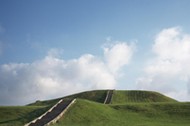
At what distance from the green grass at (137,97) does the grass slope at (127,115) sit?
25154mm

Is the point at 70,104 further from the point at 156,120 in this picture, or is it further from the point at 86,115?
the point at 156,120

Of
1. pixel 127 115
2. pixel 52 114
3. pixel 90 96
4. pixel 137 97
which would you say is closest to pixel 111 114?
pixel 127 115

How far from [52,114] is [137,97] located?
43.8 m

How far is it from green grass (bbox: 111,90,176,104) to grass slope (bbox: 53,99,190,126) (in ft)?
82.5

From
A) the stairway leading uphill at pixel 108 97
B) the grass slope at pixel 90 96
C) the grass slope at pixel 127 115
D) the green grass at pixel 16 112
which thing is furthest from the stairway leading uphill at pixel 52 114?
the grass slope at pixel 90 96

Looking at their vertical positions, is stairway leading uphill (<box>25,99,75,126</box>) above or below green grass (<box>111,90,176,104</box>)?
below

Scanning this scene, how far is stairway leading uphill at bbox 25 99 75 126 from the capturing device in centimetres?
4398

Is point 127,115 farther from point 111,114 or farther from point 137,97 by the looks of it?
point 137,97

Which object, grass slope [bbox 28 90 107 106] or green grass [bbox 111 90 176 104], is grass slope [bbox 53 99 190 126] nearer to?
green grass [bbox 111 90 176 104]

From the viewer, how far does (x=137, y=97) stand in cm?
9044

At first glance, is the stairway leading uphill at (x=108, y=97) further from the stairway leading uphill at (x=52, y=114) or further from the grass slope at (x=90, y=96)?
the stairway leading uphill at (x=52, y=114)

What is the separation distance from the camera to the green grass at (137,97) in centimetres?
8712

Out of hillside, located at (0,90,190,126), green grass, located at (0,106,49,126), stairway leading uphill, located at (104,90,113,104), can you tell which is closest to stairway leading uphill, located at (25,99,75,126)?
hillside, located at (0,90,190,126)

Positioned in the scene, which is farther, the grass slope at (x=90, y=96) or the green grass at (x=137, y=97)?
the grass slope at (x=90, y=96)
